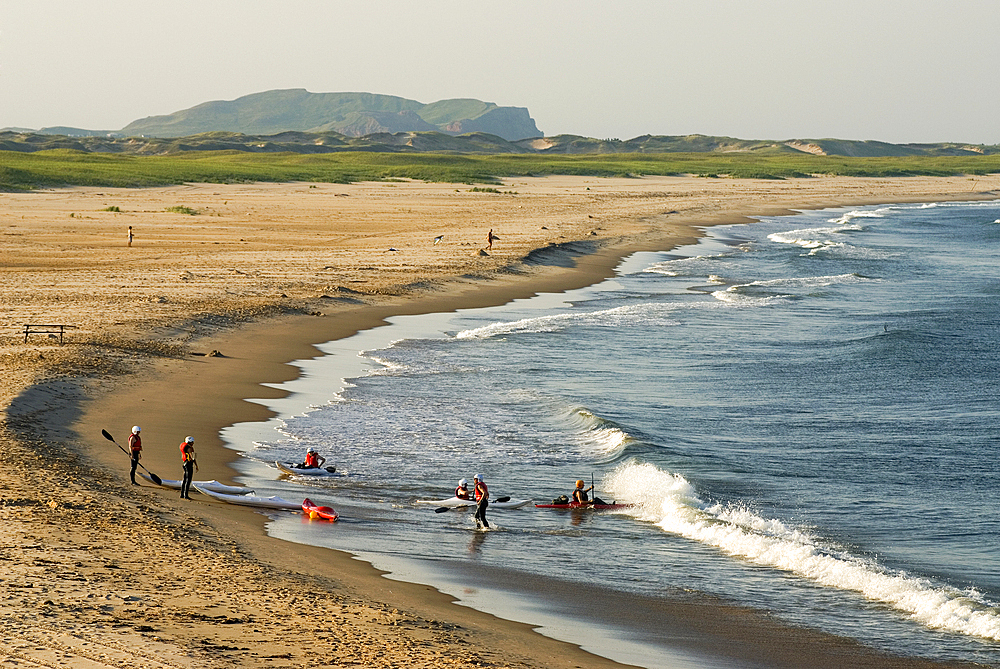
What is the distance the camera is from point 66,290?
1451 inches

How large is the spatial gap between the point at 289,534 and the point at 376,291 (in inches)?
1007

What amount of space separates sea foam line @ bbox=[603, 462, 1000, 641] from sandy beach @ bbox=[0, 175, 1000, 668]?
1.89m

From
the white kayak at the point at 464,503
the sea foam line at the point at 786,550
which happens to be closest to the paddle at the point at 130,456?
the white kayak at the point at 464,503

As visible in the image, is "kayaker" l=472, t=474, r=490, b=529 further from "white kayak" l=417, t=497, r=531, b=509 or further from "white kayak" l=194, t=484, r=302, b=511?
"white kayak" l=194, t=484, r=302, b=511

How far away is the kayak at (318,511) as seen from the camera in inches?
676

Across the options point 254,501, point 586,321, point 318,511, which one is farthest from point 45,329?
point 586,321

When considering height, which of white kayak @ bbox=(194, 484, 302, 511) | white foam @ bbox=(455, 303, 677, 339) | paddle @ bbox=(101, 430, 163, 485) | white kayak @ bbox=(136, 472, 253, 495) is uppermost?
white foam @ bbox=(455, 303, 677, 339)

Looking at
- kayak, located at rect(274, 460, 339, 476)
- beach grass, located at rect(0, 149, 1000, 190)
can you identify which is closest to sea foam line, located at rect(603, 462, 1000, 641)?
kayak, located at rect(274, 460, 339, 476)

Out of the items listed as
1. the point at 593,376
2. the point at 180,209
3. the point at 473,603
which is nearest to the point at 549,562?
the point at 473,603

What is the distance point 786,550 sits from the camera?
1647cm

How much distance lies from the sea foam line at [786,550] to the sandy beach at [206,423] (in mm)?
1893

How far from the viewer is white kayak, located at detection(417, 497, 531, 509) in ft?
60.0

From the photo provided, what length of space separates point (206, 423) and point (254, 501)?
18.2ft

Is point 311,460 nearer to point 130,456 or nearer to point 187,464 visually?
point 187,464
